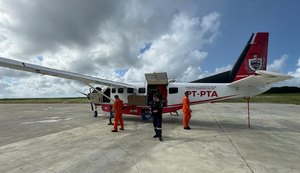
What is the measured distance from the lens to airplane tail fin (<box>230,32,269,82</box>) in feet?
31.6

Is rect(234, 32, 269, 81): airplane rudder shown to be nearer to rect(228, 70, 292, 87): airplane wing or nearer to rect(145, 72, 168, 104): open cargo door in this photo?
rect(228, 70, 292, 87): airplane wing

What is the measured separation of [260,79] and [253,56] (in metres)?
1.73

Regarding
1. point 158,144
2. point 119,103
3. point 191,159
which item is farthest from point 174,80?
point 191,159

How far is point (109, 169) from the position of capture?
428cm

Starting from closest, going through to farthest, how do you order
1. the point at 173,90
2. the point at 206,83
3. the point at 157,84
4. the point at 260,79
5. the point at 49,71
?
the point at 260,79 < the point at 49,71 < the point at 206,83 < the point at 173,90 < the point at 157,84

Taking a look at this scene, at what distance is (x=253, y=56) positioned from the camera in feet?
32.0

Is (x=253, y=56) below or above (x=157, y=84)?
above

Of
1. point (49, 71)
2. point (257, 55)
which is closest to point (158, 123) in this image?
point (49, 71)

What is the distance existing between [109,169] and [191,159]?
2269 millimetres

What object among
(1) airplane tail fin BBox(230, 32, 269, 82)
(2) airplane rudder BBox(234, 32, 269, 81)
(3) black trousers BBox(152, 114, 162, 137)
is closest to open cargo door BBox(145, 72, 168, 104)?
(3) black trousers BBox(152, 114, 162, 137)

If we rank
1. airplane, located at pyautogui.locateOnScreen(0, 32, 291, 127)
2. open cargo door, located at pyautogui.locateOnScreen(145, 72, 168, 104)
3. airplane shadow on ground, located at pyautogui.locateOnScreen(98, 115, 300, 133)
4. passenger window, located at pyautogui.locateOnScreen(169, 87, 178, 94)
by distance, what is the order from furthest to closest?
passenger window, located at pyautogui.locateOnScreen(169, 87, 178, 94)
open cargo door, located at pyautogui.locateOnScreen(145, 72, 168, 104)
airplane, located at pyautogui.locateOnScreen(0, 32, 291, 127)
airplane shadow on ground, located at pyautogui.locateOnScreen(98, 115, 300, 133)

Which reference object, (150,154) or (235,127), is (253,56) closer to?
(235,127)

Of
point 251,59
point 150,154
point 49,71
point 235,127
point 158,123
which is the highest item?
point 251,59

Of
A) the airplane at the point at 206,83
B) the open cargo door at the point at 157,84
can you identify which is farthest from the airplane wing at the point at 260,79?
the open cargo door at the point at 157,84
